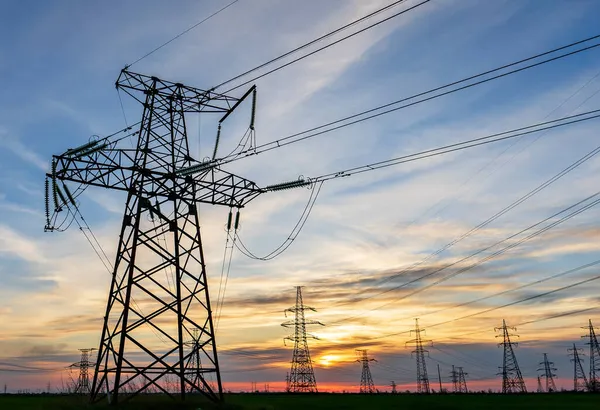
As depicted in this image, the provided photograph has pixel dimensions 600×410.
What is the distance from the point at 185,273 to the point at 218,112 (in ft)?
33.1

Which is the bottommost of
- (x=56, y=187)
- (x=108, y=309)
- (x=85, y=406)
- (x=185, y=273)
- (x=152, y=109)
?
(x=85, y=406)

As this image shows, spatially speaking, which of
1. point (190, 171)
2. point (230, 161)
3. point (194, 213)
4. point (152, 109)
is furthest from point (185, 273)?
point (152, 109)

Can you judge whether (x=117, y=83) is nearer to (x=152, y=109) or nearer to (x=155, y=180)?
(x=152, y=109)

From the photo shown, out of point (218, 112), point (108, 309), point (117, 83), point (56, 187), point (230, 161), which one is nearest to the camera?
point (230, 161)

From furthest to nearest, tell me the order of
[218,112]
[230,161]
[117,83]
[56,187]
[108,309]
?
[218,112]
[117,83]
[56,187]
[108,309]
[230,161]

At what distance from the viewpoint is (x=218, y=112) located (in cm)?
3128

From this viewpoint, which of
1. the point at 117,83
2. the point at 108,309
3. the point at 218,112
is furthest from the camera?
the point at 218,112

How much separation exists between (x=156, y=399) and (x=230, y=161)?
39.4 ft

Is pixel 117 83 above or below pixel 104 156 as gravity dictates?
above

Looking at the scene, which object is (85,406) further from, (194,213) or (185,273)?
(194,213)

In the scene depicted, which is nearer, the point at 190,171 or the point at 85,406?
the point at 85,406

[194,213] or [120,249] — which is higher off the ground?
[194,213]

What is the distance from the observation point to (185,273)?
89.1 ft

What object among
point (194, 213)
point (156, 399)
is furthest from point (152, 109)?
point (156, 399)
